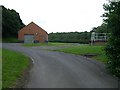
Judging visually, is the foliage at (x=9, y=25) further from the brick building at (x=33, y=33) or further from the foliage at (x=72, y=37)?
the foliage at (x=72, y=37)

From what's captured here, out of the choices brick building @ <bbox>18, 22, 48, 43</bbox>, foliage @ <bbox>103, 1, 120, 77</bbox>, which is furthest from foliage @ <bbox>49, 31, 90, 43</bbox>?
foliage @ <bbox>103, 1, 120, 77</bbox>

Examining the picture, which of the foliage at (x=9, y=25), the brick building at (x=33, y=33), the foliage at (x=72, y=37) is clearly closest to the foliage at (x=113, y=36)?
the brick building at (x=33, y=33)

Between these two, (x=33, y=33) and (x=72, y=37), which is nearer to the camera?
(x=33, y=33)

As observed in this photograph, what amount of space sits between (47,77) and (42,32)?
5927 cm

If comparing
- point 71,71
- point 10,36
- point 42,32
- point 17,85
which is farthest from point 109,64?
point 10,36

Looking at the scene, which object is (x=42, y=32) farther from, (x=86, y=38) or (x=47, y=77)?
(x=47, y=77)

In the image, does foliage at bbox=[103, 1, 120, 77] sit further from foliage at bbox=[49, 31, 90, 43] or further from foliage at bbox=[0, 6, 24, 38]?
foliage at bbox=[49, 31, 90, 43]

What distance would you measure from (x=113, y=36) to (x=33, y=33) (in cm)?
5492

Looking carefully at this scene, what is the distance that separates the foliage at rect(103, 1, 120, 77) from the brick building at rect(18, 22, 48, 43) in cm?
5322

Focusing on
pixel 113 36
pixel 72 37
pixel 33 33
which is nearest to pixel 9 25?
pixel 33 33

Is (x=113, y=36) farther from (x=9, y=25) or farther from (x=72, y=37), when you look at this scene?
(x=72, y=37)

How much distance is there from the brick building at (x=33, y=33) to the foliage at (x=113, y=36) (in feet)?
175

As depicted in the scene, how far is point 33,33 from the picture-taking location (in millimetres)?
78000

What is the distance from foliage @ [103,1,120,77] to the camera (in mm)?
23109
